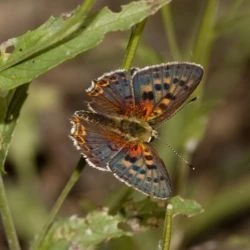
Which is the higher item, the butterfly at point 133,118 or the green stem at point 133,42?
the green stem at point 133,42

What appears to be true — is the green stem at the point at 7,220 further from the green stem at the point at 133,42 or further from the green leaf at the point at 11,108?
the green stem at the point at 133,42

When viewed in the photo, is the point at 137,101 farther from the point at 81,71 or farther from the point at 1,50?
the point at 81,71

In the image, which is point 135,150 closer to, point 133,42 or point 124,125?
point 124,125

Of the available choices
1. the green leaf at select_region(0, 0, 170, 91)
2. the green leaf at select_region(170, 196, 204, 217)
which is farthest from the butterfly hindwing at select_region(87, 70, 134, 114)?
the green leaf at select_region(170, 196, 204, 217)

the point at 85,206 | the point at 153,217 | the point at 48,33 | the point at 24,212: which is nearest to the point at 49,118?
the point at 24,212

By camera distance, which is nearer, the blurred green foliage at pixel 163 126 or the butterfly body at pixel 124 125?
the blurred green foliage at pixel 163 126

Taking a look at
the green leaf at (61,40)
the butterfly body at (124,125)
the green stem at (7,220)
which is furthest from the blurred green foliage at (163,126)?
the butterfly body at (124,125)

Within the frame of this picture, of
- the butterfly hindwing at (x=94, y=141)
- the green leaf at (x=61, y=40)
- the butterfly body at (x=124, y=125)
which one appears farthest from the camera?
the butterfly body at (x=124, y=125)
